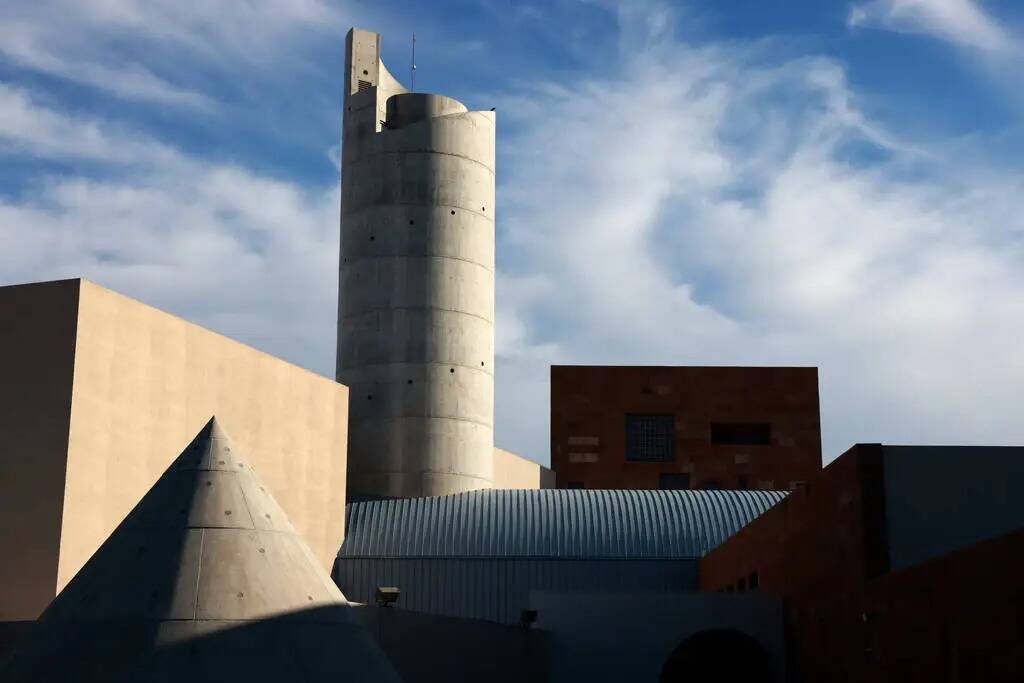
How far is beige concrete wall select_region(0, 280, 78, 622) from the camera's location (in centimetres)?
2369

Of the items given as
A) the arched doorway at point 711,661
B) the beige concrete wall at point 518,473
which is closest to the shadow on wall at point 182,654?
the arched doorway at point 711,661

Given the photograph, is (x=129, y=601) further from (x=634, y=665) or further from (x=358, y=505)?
(x=358, y=505)

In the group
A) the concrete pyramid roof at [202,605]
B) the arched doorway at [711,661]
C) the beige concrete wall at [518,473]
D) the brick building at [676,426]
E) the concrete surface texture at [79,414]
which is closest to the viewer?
the concrete pyramid roof at [202,605]

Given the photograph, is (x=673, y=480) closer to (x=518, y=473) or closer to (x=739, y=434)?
(x=739, y=434)

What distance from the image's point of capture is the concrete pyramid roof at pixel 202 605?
1530cm

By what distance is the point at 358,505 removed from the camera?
3878 centimetres

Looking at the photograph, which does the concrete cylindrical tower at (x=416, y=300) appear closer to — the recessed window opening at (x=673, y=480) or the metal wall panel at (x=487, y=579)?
the metal wall panel at (x=487, y=579)

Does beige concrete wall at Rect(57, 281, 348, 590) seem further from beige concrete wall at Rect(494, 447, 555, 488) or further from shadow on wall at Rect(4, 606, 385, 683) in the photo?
beige concrete wall at Rect(494, 447, 555, 488)

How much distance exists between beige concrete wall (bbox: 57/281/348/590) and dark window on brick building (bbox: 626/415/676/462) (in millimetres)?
19914

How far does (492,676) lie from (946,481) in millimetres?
10247

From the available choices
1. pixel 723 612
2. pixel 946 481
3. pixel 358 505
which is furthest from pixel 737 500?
pixel 946 481

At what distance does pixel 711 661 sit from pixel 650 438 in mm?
16454

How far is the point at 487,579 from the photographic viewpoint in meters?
37.5

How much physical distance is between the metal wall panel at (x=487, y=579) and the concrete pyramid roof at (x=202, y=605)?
2012 centimetres
